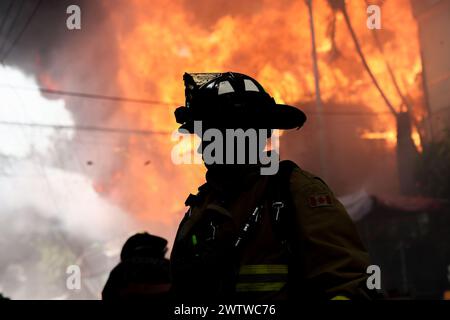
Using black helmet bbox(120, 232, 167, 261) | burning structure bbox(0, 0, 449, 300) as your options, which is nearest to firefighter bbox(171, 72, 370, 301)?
black helmet bbox(120, 232, 167, 261)

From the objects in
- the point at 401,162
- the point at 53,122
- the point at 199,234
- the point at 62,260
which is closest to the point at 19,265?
the point at 62,260

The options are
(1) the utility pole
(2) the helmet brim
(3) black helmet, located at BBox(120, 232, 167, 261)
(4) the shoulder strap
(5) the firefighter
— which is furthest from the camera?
(1) the utility pole

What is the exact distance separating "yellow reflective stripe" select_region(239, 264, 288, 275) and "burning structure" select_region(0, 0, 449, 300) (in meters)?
14.5

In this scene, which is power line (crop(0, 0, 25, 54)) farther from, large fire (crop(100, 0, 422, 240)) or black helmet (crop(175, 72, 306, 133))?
black helmet (crop(175, 72, 306, 133))

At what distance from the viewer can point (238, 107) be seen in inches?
64.0

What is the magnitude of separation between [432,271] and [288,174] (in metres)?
13.4

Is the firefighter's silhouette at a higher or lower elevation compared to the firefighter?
lower

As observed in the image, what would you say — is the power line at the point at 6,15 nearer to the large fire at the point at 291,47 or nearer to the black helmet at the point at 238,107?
the large fire at the point at 291,47

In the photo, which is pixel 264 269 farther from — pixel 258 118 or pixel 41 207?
pixel 41 207

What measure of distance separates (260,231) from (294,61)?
16.2 metres

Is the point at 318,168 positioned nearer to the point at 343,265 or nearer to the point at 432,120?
the point at 432,120

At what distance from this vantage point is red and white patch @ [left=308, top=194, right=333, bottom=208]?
4.44 ft

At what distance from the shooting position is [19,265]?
24.1m

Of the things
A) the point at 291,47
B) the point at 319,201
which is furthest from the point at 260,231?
the point at 291,47
